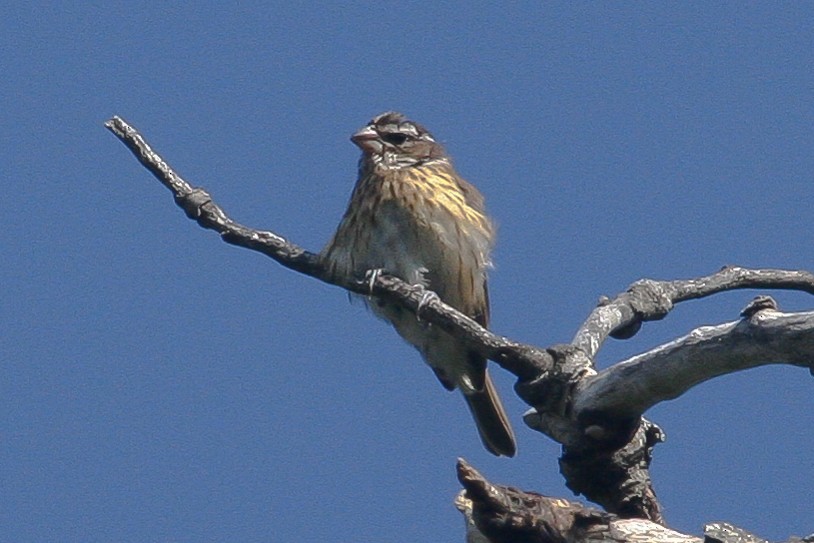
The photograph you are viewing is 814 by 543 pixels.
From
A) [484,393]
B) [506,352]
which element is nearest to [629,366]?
[506,352]

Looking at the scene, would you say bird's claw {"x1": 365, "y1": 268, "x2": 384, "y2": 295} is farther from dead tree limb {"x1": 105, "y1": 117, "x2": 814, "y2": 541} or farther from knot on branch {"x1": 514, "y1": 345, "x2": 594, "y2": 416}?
knot on branch {"x1": 514, "y1": 345, "x2": 594, "y2": 416}

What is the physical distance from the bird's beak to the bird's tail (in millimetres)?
1470

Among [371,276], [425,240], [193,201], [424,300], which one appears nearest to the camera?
[424,300]

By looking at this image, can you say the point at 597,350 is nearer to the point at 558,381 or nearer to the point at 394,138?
the point at 558,381

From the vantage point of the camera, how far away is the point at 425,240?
24.6ft

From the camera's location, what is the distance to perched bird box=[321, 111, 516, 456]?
24.4 ft

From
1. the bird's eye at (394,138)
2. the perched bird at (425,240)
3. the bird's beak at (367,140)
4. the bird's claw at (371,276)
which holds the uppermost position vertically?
the bird's eye at (394,138)

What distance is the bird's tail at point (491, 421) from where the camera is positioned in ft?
26.7

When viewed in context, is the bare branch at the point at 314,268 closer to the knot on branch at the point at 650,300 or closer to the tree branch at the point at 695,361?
the tree branch at the point at 695,361

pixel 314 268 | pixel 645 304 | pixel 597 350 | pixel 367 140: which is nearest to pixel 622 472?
pixel 597 350

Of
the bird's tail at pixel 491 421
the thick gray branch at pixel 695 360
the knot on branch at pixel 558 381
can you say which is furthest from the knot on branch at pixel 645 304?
the bird's tail at pixel 491 421

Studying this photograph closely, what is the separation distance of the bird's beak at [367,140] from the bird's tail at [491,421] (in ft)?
4.82

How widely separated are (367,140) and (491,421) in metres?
1.76

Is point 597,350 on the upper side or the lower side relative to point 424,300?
upper
